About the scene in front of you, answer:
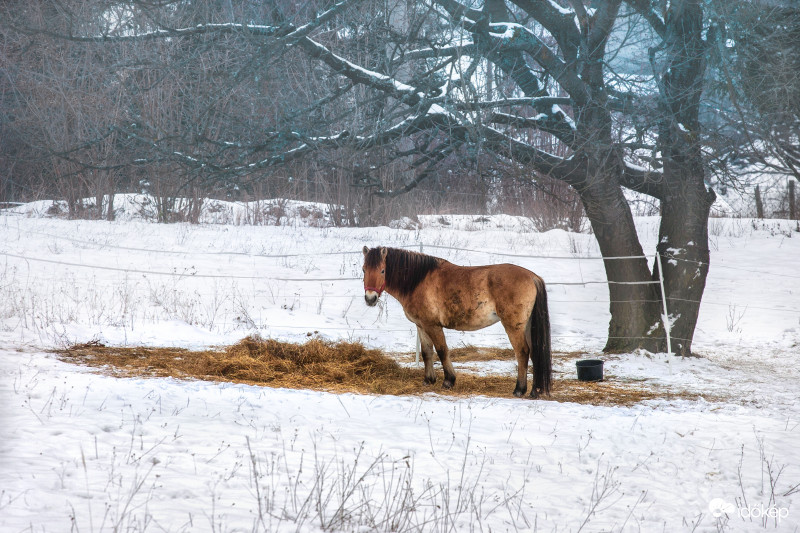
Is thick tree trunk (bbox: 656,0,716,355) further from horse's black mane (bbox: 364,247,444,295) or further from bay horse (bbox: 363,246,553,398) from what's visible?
horse's black mane (bbox: 364,247,444,295)

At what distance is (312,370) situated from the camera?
7711 mm

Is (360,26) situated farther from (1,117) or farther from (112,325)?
(1,117)

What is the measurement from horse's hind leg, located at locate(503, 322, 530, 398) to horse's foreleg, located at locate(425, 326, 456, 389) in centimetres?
72

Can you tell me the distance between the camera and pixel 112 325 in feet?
32.8

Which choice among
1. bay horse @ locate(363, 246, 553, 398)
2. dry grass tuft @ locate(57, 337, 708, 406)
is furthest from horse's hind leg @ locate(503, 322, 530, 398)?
dry grass tuft @ locate(57, 337, 708, 406)

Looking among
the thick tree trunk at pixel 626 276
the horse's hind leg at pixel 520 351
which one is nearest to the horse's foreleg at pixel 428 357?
the horse's hind leg at pixel 520 351

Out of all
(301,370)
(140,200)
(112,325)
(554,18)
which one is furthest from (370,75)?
(140,200)

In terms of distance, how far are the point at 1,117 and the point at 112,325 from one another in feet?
71.1

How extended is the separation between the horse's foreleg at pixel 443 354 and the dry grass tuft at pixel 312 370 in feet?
0.41

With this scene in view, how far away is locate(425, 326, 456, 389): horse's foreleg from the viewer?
23.7 feet

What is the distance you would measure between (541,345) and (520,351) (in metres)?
0.22

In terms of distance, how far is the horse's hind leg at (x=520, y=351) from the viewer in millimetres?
6895

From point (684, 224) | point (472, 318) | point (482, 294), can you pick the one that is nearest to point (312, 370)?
point (472, 318)

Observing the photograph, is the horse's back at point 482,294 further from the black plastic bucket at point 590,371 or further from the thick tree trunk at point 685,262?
the thick tree trunk at point 685,262
